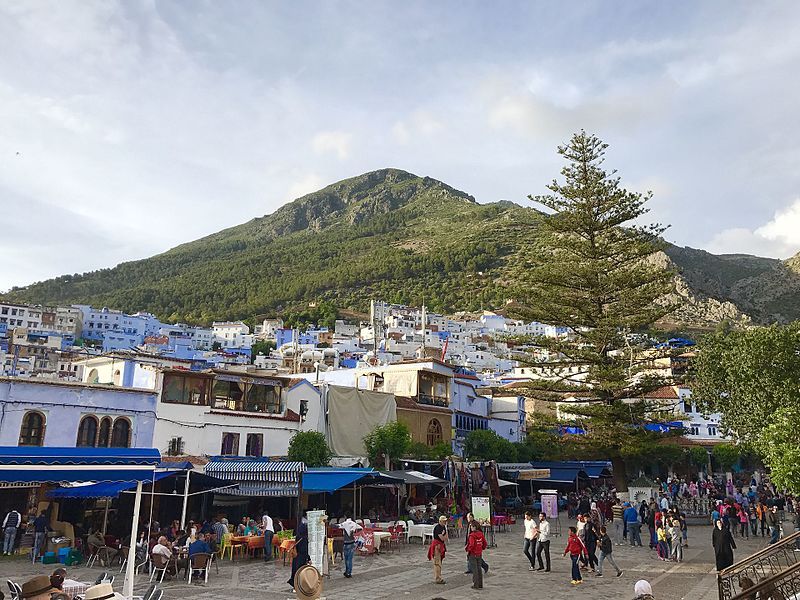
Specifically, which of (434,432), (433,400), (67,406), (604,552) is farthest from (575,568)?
(433,400)

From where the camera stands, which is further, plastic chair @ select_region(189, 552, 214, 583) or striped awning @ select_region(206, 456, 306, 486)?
striped awning @ select_region(206, 456, 306, 486)

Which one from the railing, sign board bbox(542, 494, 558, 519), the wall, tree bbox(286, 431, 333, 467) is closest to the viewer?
the railing

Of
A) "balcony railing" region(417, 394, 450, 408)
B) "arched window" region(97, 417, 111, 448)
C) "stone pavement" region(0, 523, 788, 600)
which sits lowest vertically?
"stone pavement" region(0, 523, 788, 600)

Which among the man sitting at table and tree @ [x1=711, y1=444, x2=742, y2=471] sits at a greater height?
tree @ [x1=711, y1=444, x2=742, y2=471]

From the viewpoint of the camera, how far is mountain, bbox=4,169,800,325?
11644cm

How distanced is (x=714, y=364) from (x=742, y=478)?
20.6 metres

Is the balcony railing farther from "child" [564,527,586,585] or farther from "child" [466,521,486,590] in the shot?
"child" [466,521,486,590]

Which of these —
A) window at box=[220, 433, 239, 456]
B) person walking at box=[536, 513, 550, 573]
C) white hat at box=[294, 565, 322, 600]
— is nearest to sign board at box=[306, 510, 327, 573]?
person walking at box=[536, 513, 550, 573]

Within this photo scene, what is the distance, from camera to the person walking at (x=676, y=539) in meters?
14.6

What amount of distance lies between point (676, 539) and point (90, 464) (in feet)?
42.1

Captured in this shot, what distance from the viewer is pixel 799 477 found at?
1095 centimetres

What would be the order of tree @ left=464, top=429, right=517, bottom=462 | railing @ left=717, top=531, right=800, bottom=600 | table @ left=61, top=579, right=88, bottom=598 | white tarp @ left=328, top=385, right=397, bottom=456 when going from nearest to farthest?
railing @ left=717, top=531, right=800, bottom=600
table @ left=61, top=579, right=88, bottom=598
white tarp @ left=328, top=385, right=397, bottom=456
tree @ left=464, top=429, right=517, bottom=462

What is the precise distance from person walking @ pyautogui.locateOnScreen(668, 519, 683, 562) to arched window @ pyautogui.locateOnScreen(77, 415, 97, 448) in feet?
56.4

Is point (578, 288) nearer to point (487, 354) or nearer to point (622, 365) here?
point (622, 365)
